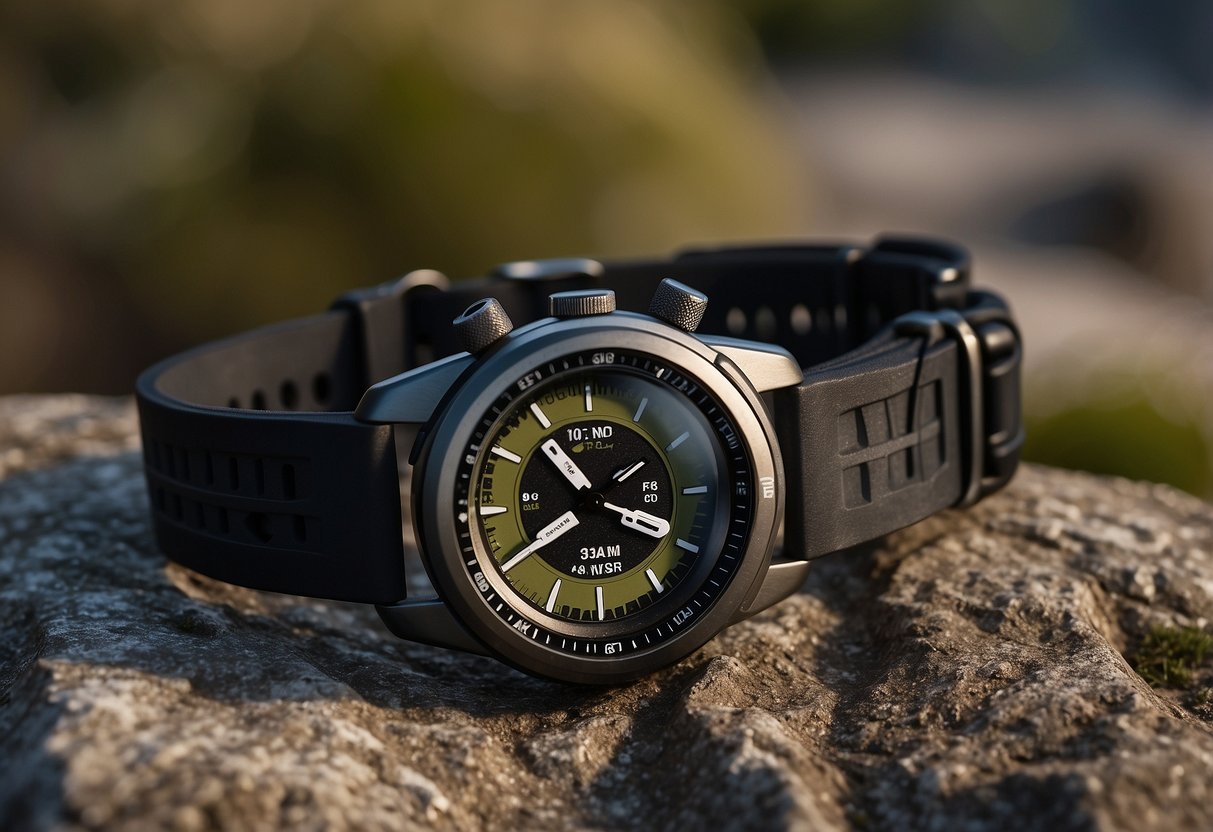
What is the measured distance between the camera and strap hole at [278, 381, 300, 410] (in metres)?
3.85

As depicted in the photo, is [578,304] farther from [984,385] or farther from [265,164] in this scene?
[265,164]

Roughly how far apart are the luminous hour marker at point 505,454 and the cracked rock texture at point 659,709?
467 mm

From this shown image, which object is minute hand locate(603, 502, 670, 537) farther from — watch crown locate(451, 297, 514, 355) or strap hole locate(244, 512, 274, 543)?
strap hole locate(244, 512, 274, 543)

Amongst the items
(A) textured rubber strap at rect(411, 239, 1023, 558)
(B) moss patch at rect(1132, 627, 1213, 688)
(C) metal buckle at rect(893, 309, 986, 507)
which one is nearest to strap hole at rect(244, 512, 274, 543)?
(A) textured rubber strap at rect(411, 239, 1023, 558)

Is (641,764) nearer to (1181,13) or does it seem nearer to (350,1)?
(350,1)

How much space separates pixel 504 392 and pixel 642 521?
367 mm

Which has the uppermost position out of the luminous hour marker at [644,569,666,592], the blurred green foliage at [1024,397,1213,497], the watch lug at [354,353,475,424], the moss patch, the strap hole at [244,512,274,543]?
the watch lug at [354,353,475,424]

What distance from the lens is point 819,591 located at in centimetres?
311

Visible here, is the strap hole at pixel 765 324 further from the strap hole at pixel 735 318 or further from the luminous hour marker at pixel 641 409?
the luminous hour marker at pixel 641 409

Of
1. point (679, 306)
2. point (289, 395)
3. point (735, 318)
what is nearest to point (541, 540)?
point (679, 306)

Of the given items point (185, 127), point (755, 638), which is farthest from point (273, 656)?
point (185, 127)

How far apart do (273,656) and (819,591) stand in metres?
1.26

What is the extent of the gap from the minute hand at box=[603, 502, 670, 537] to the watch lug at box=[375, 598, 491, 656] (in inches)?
14.1

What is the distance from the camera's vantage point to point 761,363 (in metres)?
2.68
